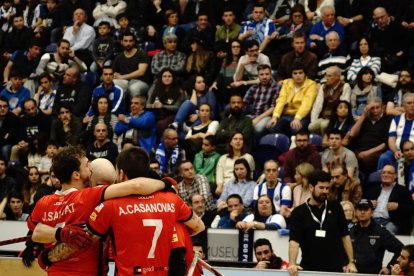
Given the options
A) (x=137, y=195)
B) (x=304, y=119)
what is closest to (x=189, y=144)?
(x=304, y=119)

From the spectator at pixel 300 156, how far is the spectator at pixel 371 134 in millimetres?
676

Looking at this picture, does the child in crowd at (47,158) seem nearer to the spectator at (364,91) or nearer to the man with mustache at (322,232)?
the spectator at (364,91)

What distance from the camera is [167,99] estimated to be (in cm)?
1858

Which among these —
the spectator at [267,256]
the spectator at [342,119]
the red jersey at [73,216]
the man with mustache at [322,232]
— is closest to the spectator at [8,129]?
the spectator at [342,119]

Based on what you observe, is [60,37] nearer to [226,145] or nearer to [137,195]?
[226,145]

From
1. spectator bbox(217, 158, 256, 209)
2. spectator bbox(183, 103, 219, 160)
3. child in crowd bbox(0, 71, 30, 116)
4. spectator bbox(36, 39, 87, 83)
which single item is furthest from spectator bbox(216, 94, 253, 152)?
child in crowd bbox(0, 71, 30, 116)

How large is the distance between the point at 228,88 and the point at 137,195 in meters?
10.3

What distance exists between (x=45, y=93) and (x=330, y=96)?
547 cm

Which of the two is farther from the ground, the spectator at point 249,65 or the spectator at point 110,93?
the spectator at point 249,65

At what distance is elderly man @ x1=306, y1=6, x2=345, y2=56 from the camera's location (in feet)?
60.1

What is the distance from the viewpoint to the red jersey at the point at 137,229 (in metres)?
8.21

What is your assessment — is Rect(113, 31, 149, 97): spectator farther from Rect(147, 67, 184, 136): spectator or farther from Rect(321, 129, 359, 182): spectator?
Rect(321, 129, 359, 182): spectator

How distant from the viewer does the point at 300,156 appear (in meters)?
15.9

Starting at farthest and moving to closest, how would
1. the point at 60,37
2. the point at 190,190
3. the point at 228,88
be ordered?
1. the point at 60,37
2. the point at 228,88
3. the point at 190,190
